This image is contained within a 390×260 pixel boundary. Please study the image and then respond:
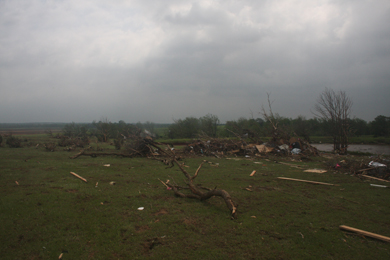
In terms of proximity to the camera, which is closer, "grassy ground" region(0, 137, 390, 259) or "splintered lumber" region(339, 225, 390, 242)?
"grassy ground" region(0, 137, 390, 259)

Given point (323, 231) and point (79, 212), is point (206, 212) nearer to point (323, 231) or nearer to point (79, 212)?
point (323, 231)

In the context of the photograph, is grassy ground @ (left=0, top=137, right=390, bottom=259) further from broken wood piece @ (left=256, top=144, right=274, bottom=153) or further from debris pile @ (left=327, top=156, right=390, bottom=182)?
broken wood piece @ (left=256, top=144, right=274, bottom=153)

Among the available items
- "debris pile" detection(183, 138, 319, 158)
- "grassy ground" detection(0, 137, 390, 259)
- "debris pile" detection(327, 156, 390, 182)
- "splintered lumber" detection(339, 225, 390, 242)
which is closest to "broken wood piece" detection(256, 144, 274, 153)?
"debris pile" detection(183, 138, 319, 158)

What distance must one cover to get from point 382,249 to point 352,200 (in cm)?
277

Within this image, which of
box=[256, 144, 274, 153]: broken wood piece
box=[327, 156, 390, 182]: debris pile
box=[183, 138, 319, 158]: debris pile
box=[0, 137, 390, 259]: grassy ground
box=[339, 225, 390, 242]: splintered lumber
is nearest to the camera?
box=[0, 137, 390, 259]: grassy ground

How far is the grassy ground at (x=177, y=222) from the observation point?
3.23 metres

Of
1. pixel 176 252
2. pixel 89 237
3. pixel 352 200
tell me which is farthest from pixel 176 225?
pixel 352 200

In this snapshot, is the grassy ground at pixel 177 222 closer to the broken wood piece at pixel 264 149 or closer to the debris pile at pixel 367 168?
the debris pile at pixel 367 168


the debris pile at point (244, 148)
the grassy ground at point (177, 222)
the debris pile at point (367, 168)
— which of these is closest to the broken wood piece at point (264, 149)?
the debris pile at point (244, 148)

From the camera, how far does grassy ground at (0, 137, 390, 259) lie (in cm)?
323

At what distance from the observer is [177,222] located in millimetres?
4180

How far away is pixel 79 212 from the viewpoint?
4430 millimetres

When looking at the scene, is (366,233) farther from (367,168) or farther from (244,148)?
(244,148)

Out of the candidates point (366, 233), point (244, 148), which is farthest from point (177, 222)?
point (244, 148)
